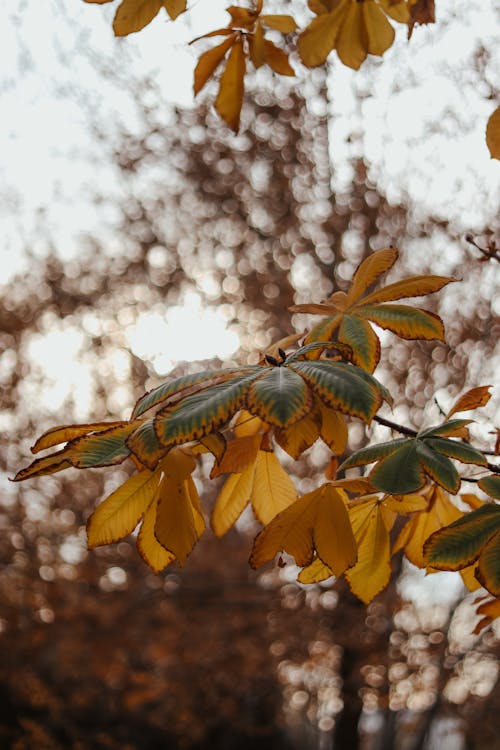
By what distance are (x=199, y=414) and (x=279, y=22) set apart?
64cm

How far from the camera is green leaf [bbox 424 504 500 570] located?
599mm

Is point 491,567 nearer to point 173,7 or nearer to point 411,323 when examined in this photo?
point 411,323

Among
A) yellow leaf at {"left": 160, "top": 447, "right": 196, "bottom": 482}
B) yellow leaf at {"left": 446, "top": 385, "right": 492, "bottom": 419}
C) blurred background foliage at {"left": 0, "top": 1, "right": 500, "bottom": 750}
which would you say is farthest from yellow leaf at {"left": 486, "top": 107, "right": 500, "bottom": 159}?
blurred background foliage at {"left": 0, "top": 1, "right": 500, "bottom": 750}

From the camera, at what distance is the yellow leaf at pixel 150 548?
0.70 m

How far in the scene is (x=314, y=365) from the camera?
1.86 feet

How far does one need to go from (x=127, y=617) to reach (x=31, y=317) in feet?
7.11

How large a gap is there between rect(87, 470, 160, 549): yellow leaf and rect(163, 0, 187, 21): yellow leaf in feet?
1.79

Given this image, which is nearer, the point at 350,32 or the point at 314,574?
the point at 314,574

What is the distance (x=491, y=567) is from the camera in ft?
1.90

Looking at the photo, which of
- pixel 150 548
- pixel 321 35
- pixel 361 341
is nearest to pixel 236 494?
pixel 150 548

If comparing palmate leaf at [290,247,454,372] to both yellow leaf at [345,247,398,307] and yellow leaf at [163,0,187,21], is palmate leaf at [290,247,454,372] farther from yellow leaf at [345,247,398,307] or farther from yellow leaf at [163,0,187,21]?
yellow leaf at [163,0,187,21]

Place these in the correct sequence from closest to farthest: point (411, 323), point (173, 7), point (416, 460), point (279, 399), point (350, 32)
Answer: point (279, 399)
point (416, 460)
point (411, 323)
point (173, 7)
point (350, 32)

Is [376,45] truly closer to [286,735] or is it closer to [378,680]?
[378,680]

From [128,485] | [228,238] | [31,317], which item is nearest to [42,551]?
[31,317]
